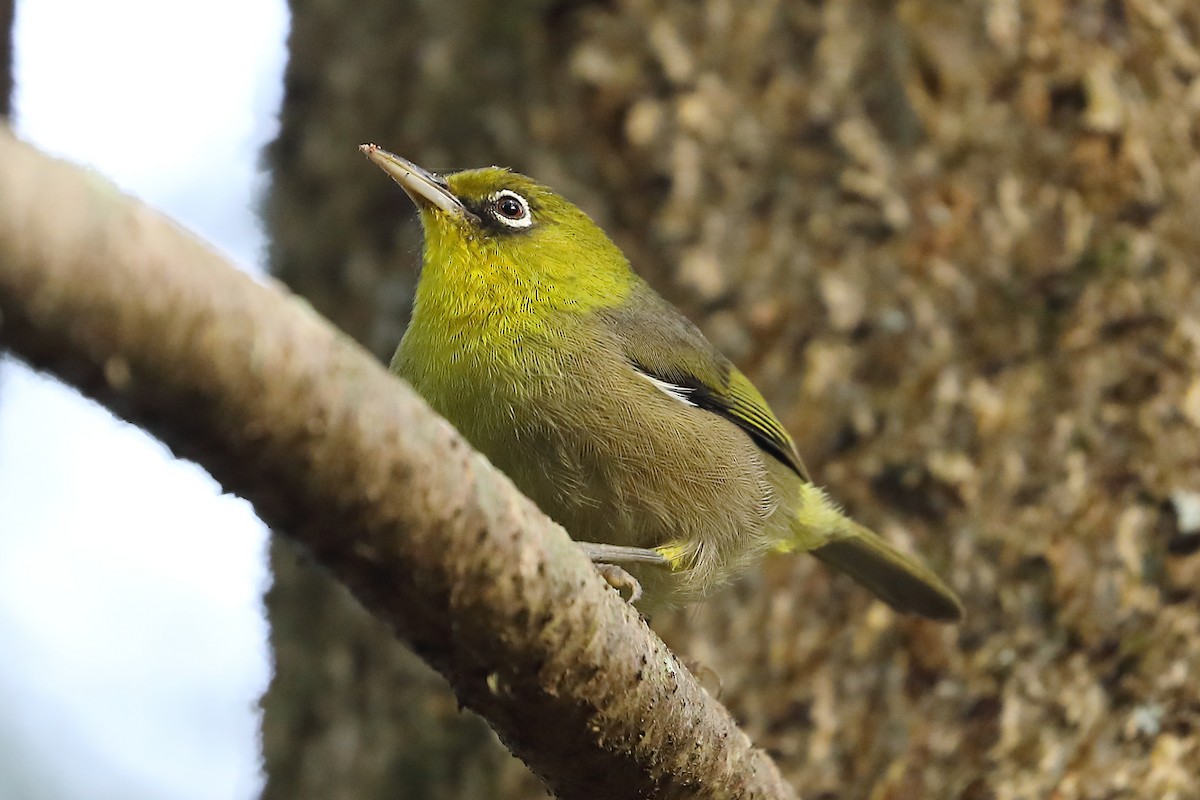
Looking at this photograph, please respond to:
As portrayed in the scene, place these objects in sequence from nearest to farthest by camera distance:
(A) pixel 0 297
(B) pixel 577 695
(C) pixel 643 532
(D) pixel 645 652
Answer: (A) pixel 0 297 → (B) pixel 577 695 → (D) pixel 645 652 → (C) pixel 643 532

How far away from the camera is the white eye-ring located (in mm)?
3746

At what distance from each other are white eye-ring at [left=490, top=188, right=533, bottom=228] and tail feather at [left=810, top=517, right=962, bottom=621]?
1.49 m

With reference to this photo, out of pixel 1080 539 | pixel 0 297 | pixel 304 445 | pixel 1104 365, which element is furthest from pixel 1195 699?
pixel 0 297

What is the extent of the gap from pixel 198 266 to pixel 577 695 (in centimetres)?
104

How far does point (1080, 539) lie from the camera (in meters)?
4.09

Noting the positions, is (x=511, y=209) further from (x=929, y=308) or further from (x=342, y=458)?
(x=342, y=458)

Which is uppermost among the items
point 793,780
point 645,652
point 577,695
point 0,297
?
point 793,780

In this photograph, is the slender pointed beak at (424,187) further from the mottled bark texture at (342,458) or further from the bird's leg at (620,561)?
the mottled bark texture at (342,458)

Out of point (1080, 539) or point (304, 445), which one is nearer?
point (304, 445)

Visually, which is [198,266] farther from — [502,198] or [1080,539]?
[1080,539]

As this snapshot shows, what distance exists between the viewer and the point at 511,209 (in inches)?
149

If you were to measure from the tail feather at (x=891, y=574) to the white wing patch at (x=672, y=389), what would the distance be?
83 centimetres

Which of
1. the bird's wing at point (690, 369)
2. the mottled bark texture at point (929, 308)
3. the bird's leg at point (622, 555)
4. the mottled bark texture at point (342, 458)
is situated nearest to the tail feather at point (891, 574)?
the mottled bark texture at point (929, 308)

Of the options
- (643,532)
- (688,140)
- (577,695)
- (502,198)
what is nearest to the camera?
(577,695)
